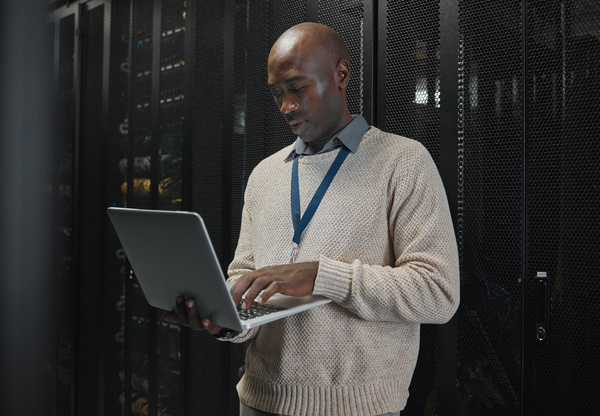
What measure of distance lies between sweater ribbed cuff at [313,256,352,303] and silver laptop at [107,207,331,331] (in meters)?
0.02

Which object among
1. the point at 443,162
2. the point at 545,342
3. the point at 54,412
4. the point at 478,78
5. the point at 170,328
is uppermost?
the point at 478,78

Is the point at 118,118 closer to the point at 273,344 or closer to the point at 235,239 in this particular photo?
the point at 235,239

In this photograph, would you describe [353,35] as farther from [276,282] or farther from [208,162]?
[276,282]

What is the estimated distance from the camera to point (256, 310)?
3.42 ft

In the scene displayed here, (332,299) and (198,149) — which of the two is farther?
(198,149)

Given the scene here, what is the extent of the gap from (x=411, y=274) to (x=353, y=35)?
1014mm

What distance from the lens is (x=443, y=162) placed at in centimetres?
157

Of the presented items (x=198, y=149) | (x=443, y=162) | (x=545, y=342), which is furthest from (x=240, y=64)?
(x=545, y=342)

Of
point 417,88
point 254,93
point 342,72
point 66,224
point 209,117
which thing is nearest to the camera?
point 342,72

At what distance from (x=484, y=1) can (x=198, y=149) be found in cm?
136

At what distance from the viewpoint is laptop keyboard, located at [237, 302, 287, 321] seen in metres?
0.97

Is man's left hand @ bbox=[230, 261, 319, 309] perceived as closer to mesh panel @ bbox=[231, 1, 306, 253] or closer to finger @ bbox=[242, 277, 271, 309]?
finger @ bbox=[242, 277, 271, 309]

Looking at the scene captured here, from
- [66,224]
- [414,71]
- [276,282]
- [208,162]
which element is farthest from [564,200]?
[66,224]

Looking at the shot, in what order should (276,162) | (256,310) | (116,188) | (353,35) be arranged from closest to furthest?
(256,310) < (276,162) < (353,35) < (116,188)
